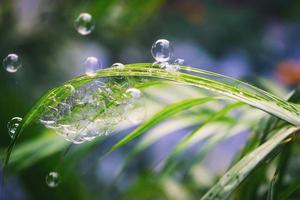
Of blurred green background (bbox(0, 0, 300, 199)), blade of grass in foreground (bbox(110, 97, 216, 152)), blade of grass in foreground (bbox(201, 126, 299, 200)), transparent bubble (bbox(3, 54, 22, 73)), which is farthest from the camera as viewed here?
blurred green background (bbox(0, 0, 300, 199))

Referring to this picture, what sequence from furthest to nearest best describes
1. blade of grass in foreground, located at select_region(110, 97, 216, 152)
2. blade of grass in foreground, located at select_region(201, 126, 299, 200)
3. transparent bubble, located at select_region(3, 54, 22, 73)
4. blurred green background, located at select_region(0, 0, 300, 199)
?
blurred green background, located at select_region(0, 0, 300, 199) → transparent bubble, located at select_region(3, 54, 22, 73) → blade of grass in foreground, located at select_region(110, 97, 216, 152) → blade of grass in foreground, located at select_region(201, 126, 299, 200)

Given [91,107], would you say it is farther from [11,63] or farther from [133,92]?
[11,63]

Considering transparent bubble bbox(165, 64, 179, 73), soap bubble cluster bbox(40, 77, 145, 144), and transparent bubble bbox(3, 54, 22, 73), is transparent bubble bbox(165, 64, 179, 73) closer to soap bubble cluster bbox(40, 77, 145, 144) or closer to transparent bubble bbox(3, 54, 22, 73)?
soap bubble cluster bbox(40, 77, 145, 144)

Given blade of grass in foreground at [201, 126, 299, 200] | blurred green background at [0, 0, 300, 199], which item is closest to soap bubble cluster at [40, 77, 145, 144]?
blade of grass in foreground at [201, 126, 299, 200]

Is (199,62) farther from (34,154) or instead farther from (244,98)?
(244,98)

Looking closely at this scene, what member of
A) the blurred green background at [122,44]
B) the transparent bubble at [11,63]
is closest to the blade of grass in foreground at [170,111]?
the transparent bubble at [11,63]

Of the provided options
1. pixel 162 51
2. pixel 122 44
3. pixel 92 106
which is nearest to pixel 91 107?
pixel 92 106

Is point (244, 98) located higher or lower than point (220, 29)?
lower

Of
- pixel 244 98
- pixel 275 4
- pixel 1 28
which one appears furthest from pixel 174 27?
pixel 244 98
